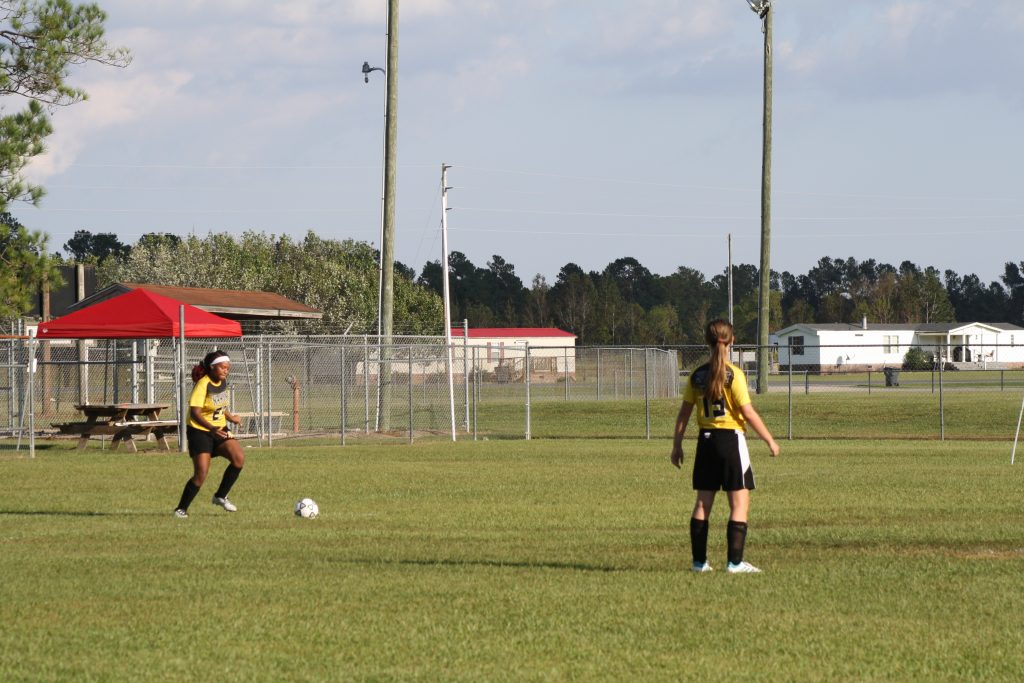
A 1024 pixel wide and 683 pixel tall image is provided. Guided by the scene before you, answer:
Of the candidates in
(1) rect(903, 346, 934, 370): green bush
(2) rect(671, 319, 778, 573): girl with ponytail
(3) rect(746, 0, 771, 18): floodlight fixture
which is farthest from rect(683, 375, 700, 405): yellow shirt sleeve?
(1) rect(903, 346, 934, 370): green bush

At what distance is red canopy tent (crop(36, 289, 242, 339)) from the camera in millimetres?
24656

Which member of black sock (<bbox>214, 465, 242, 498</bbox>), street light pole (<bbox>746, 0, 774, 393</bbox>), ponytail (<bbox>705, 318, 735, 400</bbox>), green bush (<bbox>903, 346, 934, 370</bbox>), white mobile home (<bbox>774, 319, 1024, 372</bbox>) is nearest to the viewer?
ponytail (<bbox>705, 318, 735, 400</bbox>)

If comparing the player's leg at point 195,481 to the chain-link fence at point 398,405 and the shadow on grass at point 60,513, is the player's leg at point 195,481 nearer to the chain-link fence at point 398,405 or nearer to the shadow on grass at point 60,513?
the shadow on grass at point 60,513

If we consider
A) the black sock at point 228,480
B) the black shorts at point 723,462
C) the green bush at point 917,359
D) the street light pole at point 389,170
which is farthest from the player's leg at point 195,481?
the green bush at point 917,359

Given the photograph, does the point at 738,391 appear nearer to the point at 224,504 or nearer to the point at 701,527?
the point at 701,527

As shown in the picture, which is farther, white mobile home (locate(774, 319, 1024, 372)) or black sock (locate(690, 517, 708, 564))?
white mobile home (locate(774, 319, 1024, 372))

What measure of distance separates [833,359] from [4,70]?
83.7m

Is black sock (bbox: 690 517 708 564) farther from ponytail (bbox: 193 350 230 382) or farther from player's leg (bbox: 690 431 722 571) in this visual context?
ponytail (bbox: 193 350 230 382)

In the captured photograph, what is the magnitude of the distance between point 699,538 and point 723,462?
2.23ft

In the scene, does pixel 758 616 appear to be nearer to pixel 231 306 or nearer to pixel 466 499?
pixel 466 499

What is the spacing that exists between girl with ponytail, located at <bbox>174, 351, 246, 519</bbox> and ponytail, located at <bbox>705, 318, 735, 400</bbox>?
581 centimetres

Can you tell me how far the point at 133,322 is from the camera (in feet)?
81.4

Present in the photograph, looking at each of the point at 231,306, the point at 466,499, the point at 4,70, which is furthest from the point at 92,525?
the point at 231,306

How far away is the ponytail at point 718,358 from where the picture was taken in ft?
30.9
